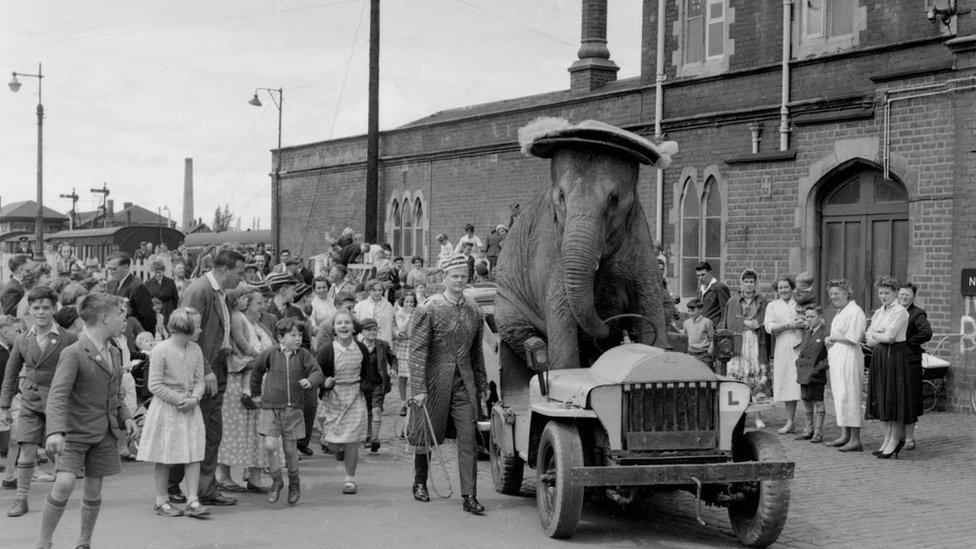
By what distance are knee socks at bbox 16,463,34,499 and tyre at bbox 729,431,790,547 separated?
17.5ft

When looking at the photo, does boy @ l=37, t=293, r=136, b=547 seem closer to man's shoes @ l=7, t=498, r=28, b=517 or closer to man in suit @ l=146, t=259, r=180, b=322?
man's shoes @ l=7, t=498, r=28, b=517

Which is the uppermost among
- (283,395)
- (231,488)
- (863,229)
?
(863,229)

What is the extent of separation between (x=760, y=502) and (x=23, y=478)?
5561 millimetres

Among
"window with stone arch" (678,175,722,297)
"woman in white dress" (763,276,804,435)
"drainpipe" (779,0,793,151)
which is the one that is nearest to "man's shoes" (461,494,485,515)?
"woman in white dress" (763,276,804,435)

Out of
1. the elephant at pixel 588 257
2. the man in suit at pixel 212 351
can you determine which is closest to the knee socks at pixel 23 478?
the man in suit at pixel 212 351

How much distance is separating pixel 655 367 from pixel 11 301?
829 cm

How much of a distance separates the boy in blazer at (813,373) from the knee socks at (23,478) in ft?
25.9

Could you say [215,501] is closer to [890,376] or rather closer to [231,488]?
[231,488]

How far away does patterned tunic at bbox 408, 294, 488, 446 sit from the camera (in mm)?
9141

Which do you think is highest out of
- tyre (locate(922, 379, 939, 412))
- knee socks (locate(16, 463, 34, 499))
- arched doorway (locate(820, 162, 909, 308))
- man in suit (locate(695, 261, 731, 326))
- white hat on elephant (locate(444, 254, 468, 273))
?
arched doorway (locate(820, 162, 909, 308))

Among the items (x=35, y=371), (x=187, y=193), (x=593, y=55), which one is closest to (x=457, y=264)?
(x=35, y=371)

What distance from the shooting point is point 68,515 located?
28.6 feet

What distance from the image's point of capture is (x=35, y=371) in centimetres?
930

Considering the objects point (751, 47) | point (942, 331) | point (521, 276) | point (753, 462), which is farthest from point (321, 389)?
point (751, 47)
